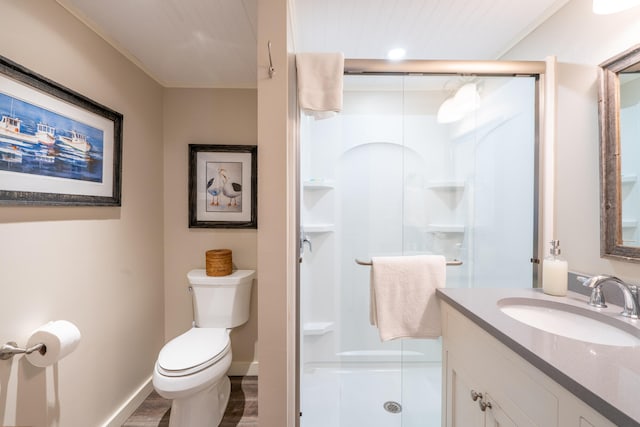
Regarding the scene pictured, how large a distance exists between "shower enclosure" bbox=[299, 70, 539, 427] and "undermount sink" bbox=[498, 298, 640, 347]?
1.13 ft

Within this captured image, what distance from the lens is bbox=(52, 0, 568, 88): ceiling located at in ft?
4.27

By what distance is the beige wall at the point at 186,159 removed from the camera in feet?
6.80

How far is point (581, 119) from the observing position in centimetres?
120

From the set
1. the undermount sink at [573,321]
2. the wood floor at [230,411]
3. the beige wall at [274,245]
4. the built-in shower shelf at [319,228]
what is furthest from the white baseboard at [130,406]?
the undermount sink at [573,321]

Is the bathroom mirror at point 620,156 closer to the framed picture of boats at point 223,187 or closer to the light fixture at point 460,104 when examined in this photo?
the light fixture at point 460,104

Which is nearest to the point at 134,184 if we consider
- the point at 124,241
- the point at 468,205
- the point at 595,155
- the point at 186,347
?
the point at 124,241

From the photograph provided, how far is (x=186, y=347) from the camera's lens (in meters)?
1.55

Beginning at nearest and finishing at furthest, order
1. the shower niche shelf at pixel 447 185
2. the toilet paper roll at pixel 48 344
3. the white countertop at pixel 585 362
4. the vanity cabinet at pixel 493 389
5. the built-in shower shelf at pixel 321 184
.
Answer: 1. the white countertop at pixel 585 362
2. the vanity cabinet at pixel 493 389
3. the toilet paper roll at pixel 48 344
4. the shower niche shelf at pixel 447 185
5. the built-in shower shelf at pixel 321 184

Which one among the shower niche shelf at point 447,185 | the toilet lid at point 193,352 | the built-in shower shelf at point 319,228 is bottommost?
the toilet lid at point 193,352

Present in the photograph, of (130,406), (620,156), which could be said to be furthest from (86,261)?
(620,156)

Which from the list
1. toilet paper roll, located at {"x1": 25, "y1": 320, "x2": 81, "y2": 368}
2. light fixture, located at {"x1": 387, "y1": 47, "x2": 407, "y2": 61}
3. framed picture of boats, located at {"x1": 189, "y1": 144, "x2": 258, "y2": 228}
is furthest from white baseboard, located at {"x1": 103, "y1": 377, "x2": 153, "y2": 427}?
light fixture, located at {"x1": 387, "y1": 47, "x2": 407, "y2": 61}

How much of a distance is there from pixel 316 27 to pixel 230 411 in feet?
7.98

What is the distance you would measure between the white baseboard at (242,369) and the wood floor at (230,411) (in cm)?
11

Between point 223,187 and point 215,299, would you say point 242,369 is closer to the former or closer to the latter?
point 215,299
